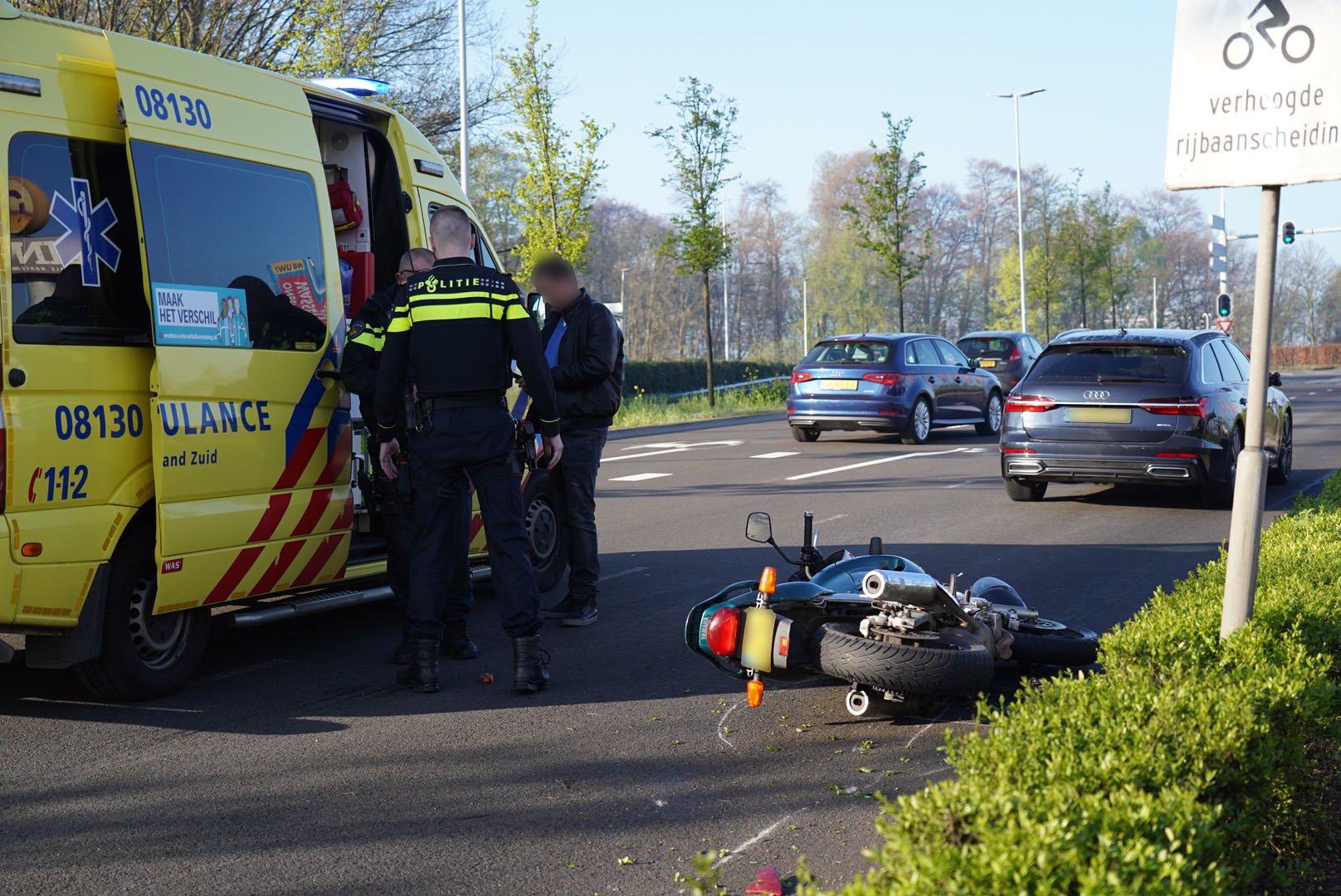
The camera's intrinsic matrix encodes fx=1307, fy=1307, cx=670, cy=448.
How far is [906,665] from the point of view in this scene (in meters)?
4.73

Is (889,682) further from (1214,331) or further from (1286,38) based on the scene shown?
(1214,331)

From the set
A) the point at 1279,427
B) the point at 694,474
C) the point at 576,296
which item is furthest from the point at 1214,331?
the point at 576,296

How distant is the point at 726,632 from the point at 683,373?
33568mm

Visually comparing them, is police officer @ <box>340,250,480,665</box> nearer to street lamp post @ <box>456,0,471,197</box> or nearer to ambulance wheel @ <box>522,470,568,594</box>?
ambulance wheel @ <box>522,470,568,594</box>

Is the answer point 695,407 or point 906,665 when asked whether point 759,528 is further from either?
point 695,407

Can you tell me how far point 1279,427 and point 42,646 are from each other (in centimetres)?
1251

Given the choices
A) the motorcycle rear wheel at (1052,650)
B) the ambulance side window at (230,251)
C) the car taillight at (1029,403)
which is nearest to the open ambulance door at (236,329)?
the ambulance side window at (230,251)

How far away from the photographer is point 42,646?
5.21 m

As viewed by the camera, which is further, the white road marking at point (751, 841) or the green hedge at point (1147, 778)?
the white road marking at point (751, 841)

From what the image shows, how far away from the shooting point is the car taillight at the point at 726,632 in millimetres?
4832

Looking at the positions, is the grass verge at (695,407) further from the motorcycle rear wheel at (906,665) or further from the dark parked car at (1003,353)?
the motorcycle rear wheel at (906,665)

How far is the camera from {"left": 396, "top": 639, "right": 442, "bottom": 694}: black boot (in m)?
5.82

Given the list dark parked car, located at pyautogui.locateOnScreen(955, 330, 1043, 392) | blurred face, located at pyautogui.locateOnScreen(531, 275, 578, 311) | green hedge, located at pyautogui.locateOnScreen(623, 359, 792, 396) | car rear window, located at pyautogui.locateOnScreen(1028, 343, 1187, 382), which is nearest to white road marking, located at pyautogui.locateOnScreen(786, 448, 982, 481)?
car rear window, located at pyautogui.locateOnScreen(1028, 343, 1187, 382)

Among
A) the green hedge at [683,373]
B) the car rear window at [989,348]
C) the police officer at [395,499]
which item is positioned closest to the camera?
the police officer at [395,499]
